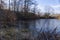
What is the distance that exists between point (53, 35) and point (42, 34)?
220 mm

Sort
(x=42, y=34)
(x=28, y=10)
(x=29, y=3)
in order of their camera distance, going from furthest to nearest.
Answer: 1. (x=29, y=3)
2. (x=28, y=10)
3. (x=42, y=34)

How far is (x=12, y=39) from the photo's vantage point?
3.83 meters

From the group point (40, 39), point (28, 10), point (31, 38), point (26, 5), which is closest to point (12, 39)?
point (31, 38)

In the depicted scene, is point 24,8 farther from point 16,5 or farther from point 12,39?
point 12,39

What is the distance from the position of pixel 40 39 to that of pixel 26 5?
35.4ft

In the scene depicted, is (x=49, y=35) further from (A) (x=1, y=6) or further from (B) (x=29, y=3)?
(B) (x=29, y=3)

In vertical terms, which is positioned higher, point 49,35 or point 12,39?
point 49,35

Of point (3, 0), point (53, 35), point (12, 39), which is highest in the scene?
point (3, 0)

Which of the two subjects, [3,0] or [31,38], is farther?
[3,0]

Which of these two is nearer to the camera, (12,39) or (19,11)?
(12,39)

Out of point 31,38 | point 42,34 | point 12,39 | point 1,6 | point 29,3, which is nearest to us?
point 42,34

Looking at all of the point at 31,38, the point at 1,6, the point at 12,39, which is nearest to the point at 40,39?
the point at 31,38

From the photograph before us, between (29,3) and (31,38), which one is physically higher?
(29,3)

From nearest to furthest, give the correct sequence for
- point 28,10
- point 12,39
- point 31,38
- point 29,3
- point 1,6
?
point 31,38 < point 12,39 < point 1,6 < point 28,10 < point 29,3
